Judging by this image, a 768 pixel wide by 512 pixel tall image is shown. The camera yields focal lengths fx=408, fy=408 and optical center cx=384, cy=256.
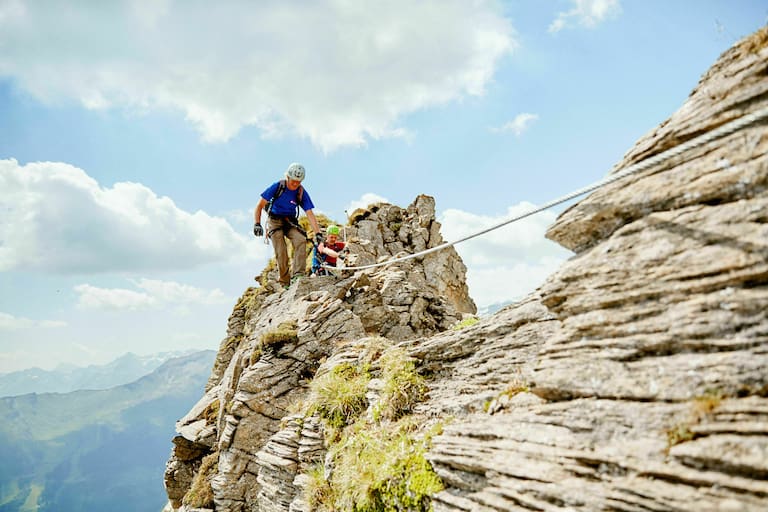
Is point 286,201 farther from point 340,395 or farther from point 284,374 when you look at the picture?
point 340,395

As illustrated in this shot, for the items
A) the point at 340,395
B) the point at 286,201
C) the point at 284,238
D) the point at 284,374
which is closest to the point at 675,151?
the point at 340,395

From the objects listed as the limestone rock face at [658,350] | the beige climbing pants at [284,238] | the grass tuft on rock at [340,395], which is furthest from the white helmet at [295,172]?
the limestone rock face at [658,350]

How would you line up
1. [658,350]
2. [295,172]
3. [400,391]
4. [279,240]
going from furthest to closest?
[279,240] → [295,172] → [400,391] → [658,350]

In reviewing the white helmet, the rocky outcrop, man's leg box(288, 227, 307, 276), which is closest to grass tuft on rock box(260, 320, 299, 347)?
man's leg box(288, 227, 307, 276)

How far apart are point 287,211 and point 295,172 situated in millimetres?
1847

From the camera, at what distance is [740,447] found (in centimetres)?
433

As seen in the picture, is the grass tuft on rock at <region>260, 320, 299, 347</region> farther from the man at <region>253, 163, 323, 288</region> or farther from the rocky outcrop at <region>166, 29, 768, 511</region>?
the rocky outcrop at <region>166, 29, 768, 511</region>

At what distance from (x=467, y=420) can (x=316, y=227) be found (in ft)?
40.6

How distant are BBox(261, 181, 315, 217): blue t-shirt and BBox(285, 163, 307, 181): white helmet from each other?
2.27ft

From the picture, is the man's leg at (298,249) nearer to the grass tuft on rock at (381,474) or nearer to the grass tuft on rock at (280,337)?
the grass tuft on rock at (280,337)

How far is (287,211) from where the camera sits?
18375 mm

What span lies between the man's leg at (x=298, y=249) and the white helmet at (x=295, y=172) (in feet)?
8.41

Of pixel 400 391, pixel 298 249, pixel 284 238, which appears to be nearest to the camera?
pixel 400 391

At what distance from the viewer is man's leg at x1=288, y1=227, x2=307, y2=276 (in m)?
19.0
